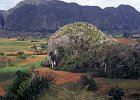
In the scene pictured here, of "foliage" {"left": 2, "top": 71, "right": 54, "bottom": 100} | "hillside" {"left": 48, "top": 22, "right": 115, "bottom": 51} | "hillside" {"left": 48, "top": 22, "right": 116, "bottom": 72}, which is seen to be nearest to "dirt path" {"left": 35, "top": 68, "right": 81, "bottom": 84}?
"hillside" {"left": 48, "top": 22, "right": 116, "bottom": 72}

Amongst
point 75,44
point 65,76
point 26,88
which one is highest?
point 75,44

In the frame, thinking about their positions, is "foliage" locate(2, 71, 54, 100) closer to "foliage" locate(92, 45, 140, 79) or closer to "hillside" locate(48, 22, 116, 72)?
"foliage" locate(92, 45, 140, 79)

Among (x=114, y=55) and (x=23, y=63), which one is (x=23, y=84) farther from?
(x=23, y=63)

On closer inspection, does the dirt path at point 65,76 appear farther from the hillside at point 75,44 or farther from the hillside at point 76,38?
the hillside at point 76,38

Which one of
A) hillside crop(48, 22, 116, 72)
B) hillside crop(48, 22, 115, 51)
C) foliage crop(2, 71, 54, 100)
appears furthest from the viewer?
hillside crop(48, 22, 115, 51)

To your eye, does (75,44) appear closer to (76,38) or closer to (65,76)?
(76,38)

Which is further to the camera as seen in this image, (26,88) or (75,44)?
(75,44)

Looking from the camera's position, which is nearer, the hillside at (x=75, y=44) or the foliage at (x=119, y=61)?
the foliage at (x=119, y=61)

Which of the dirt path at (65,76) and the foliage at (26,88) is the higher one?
the foliage at (26,88)

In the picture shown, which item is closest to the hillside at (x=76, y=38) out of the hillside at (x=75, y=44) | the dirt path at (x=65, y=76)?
the hillside at (x=75, y=44)

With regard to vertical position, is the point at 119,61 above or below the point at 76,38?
below

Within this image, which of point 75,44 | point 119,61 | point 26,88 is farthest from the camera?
point 75,44

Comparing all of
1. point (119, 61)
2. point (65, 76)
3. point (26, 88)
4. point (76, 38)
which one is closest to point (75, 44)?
point (76, 38)

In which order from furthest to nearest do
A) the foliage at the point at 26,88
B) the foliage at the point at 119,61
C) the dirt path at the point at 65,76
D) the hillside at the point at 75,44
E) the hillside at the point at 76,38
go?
the hillside at the point at 76,38
the hillside at the point at 75,44
the foliage at the point at 119,61
the dirt path at the point at 65,76
the foliage at the point at 26,88
